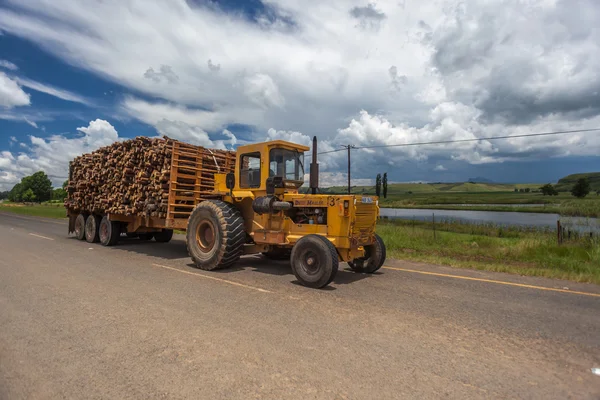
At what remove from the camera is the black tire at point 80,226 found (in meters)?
14.8

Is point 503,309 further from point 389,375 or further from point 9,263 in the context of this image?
point 9,263

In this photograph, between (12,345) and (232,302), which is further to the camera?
→ (232,302)

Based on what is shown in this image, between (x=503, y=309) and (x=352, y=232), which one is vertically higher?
(x=352, y=232)

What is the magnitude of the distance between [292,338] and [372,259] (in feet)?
14.0

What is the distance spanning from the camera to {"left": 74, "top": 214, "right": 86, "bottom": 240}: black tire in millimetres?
14781

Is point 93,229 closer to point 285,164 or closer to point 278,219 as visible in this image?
point 278,219

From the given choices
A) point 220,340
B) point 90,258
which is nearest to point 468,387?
point 220,340

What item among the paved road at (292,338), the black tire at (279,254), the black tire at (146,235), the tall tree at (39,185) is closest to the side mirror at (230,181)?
the black tire at (279,254)

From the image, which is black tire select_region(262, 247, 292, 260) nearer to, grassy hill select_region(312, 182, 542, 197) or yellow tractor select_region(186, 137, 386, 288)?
yellow tractor select_region(186, 137, 386, 288)

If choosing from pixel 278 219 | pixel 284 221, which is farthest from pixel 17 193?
pixel 284 221

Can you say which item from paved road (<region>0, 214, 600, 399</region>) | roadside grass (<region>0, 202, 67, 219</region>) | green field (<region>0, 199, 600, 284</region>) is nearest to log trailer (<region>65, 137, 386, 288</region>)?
paved road (<region>0, 214, 600, 399</region>)

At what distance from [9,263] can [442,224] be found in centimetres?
2663

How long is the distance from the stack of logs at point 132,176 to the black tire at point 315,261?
4788mm

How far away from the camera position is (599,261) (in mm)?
10539
